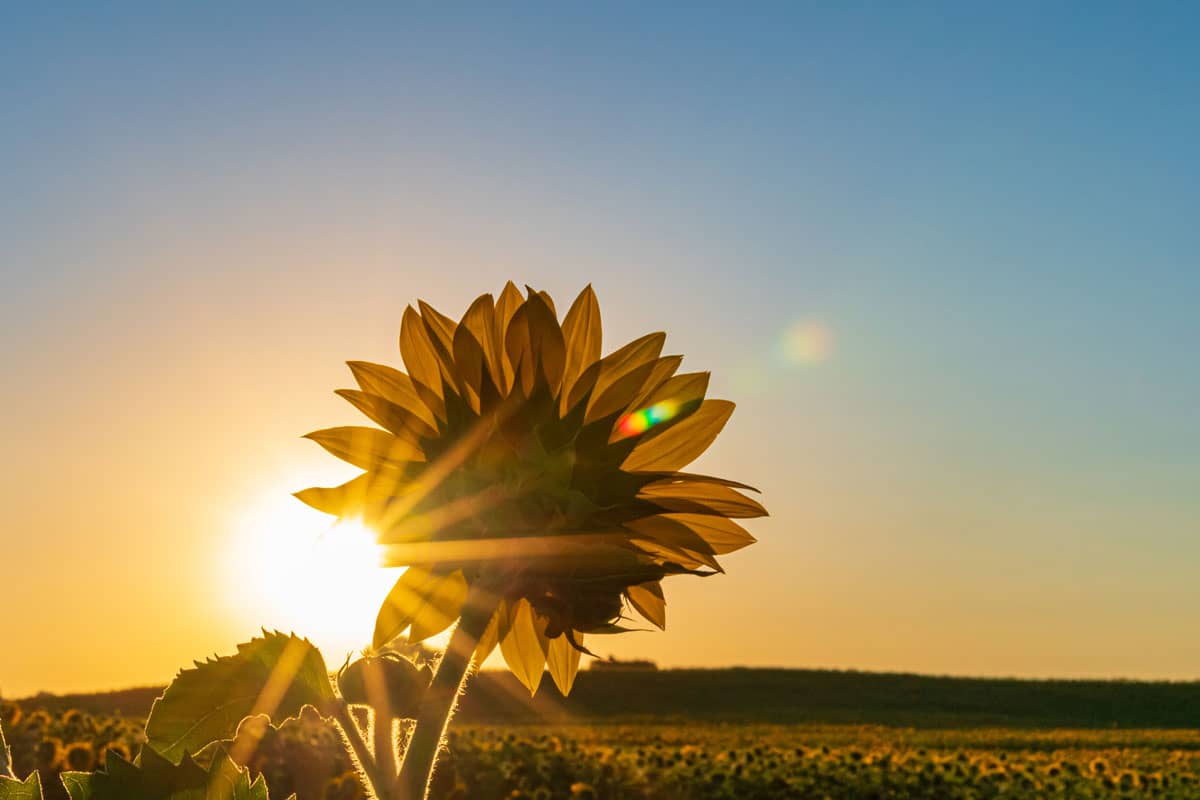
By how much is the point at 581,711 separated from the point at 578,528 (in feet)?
81.7

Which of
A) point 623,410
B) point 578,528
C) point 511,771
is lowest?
point 511,771

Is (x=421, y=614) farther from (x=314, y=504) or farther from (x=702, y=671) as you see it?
(x=702, y=671)

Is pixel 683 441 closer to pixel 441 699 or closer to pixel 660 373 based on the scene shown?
pixel 660 373

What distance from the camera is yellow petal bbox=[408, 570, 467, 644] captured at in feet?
3.18

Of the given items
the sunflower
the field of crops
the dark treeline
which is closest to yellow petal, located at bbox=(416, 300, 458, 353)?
the sunflower

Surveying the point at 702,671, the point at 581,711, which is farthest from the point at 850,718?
the point at 702,671

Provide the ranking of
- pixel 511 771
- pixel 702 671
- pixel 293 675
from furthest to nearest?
1. pixel 702 671
2. pixel 511 771
3. pixel 293 675

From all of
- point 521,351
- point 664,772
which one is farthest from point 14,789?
point 664,772

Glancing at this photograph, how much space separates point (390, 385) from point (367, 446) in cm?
6

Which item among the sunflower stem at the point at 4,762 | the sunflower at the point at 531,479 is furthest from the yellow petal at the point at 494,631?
the sunflower stem at the point at 4,762

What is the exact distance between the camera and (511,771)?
24.0 feet

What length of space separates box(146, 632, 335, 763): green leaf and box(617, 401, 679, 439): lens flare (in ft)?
1.09

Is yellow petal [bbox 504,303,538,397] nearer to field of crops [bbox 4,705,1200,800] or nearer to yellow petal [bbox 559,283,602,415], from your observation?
yellow petal [bbox 559,283,602,415]

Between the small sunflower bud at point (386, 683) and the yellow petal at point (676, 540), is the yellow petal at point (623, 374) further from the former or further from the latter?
the small sunflower bud at point (386, 683)
